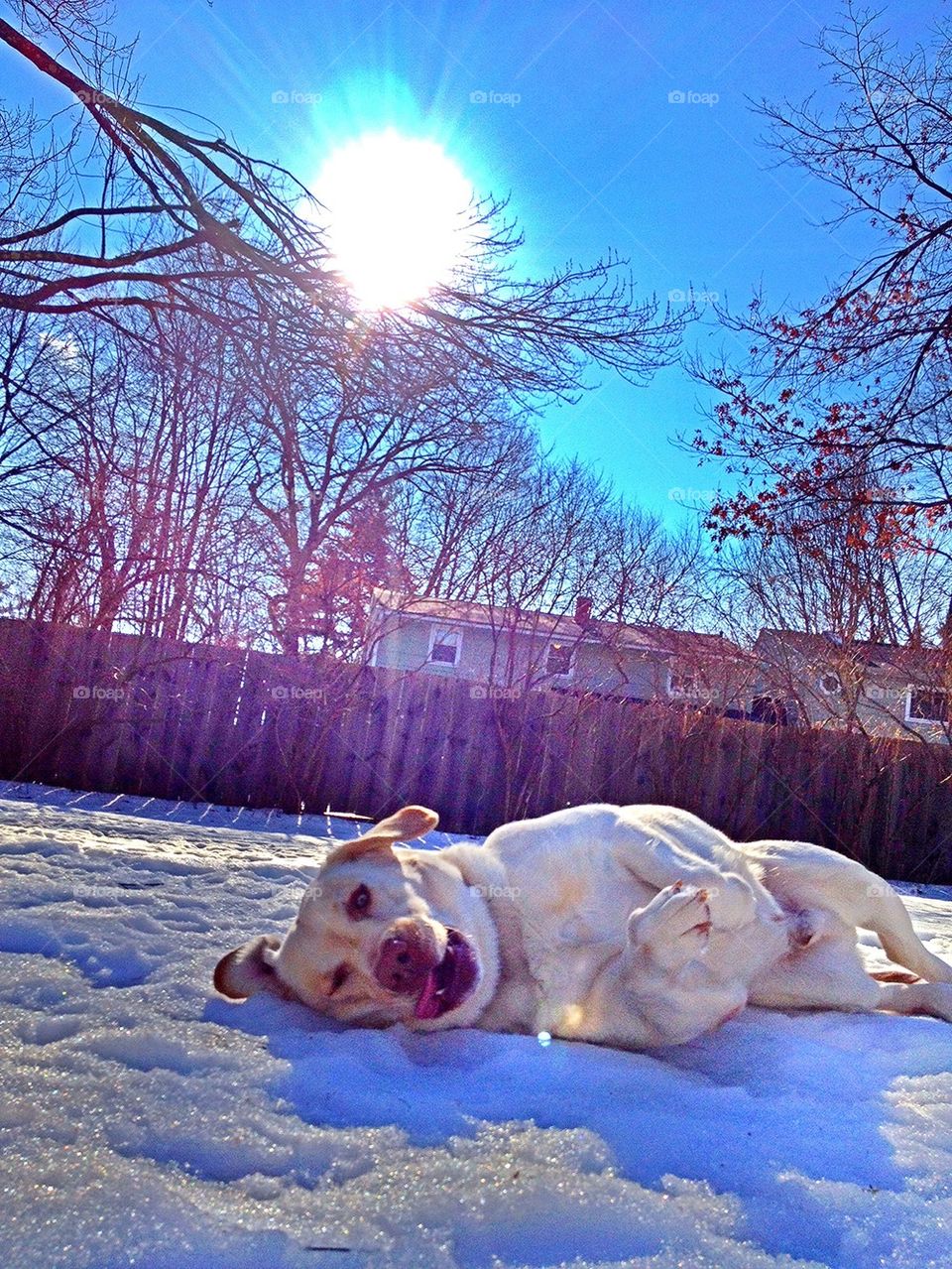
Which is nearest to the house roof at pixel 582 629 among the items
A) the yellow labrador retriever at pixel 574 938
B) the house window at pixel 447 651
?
the house window at pixel 447 651

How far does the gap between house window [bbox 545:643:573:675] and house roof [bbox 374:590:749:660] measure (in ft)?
1.14

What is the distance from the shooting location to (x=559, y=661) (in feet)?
49.1

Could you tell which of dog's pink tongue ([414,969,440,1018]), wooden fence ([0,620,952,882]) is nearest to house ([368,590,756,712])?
wooden fence ([0,620,952,882])

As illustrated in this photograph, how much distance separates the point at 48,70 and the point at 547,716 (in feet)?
27.7

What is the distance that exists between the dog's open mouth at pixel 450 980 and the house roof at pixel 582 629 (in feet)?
30.0

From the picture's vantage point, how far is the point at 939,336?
28.2 feet

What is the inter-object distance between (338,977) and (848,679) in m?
15.0

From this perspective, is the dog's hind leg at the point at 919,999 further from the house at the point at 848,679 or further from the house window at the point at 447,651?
the house window at the point at 447,651

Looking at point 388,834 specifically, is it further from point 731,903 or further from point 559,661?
point 559,661

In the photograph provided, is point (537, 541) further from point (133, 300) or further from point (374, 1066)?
point (374, 1066)

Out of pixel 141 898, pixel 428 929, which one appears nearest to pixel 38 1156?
pixel 428 929

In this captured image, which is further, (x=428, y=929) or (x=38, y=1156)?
(x=428, y=929)

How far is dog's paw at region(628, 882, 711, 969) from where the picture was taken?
7.49 ft

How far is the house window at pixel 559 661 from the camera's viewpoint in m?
13.5
